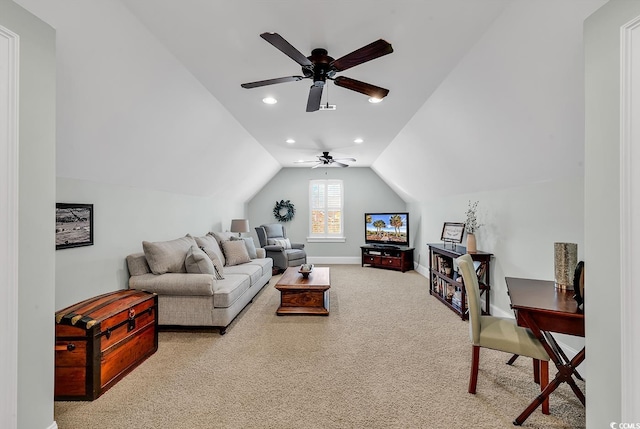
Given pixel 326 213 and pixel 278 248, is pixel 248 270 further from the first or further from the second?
→ pixel 326 213

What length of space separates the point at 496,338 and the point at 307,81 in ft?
8.71

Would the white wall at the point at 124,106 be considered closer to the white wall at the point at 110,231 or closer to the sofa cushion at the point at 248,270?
the white wall at the point at 110,231

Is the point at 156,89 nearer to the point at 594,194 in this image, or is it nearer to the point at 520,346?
the point at 594,194

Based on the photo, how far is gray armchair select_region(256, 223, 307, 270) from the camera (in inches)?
255

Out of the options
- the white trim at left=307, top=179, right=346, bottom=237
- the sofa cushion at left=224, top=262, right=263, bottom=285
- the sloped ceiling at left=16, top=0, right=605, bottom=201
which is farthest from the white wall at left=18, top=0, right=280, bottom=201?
the white trim at left=307, top=179, right=346, bottom=237


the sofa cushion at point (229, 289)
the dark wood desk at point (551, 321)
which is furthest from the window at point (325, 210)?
the dark wood desk at point (551, 321)

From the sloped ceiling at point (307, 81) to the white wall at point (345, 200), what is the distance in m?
3.66

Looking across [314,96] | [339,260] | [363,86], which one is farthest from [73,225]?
[339,260]

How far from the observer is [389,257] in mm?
6906

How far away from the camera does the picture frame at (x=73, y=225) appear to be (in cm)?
249

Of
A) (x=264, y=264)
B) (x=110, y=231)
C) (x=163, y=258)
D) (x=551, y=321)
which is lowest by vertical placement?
(x=264, y=264)

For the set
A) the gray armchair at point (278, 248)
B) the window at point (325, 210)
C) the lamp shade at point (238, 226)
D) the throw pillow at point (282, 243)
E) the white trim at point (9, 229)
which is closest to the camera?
the white trim at point (9, 229)

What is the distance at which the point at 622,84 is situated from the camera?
1259 millimetres

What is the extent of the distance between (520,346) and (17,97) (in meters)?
3.16
